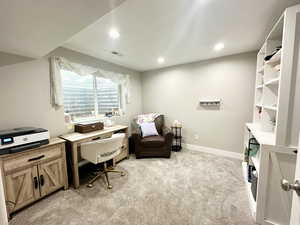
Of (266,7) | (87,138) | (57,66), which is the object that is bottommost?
(87,138)

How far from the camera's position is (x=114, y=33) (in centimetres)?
192

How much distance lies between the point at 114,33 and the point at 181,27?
0.96 meters

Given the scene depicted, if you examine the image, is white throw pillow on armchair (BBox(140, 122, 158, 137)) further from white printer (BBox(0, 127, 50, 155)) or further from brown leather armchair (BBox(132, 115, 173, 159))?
white printer (BBox(0, 127, 50, 155))

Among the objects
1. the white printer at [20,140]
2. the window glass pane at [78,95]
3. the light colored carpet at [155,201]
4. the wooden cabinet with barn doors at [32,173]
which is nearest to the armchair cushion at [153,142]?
the light colored carpet at [155,201]

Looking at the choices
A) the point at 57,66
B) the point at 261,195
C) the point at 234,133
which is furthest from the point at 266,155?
the point at 57,66

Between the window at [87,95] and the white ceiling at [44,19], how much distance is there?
3.59 feet

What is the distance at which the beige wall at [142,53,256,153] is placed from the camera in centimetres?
284

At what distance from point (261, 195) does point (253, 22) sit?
2055 mm

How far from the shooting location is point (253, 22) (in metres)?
1.69

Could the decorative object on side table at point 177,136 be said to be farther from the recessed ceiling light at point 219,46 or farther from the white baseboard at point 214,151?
the recessed ceiling light at point 219,46

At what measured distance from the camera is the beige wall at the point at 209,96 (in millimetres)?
2842

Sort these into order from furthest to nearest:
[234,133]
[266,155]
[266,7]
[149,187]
A: [234,133], [149,187], [266,7], [266,155]

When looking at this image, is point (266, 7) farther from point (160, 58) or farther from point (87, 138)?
point (87, 138)

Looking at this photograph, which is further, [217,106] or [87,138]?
[217,106]
